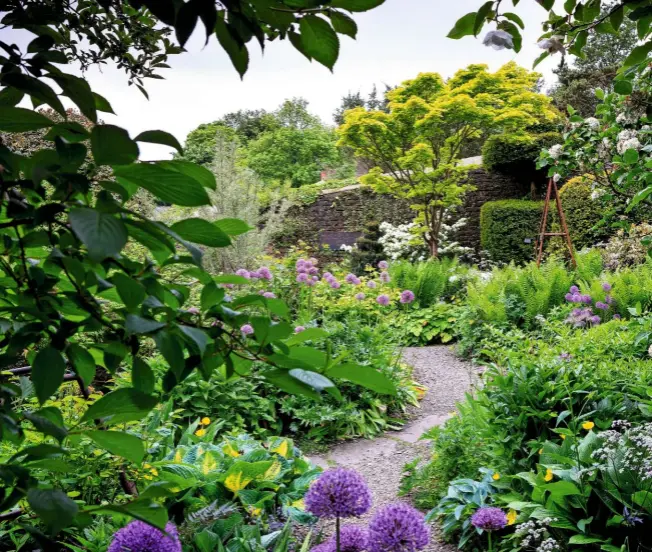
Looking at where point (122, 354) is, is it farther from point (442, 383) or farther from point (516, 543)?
point (442, 383)

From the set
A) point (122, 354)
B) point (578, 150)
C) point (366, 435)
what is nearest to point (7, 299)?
point (122, 354)

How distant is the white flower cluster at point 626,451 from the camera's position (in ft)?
5.97

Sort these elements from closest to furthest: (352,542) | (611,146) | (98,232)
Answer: (98,232)
(352,542)
(611,146)

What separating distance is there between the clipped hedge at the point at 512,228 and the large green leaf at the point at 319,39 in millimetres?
10509

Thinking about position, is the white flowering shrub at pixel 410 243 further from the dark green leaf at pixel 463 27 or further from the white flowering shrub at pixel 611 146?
the dark green leaf at pixel 463 27

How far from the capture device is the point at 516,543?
2.22m

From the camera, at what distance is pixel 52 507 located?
0.37 m

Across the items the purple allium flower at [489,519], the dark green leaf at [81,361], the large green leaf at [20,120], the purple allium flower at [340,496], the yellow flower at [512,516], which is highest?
the large green leaf at [20,120]

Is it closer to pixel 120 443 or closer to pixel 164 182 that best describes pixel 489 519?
pixel 120 443

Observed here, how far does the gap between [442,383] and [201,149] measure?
17.9 m

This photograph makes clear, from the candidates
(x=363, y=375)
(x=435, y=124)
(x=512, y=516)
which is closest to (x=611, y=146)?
(x=512, y=516)

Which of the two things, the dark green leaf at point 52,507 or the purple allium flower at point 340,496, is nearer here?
the dark green leaf at point 52,507

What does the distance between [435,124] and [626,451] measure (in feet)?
29.3

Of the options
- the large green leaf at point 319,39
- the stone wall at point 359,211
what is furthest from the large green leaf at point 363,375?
the stone wall at point 359,211
